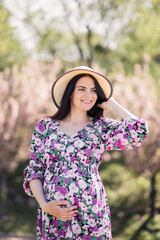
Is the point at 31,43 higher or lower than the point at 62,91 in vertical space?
higher

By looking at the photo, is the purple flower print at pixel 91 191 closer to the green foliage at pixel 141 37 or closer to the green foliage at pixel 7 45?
the green foliage at pixel 7 45

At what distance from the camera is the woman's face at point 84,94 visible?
7.52 ft

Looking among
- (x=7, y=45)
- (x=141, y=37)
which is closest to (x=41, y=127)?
(x=7, y=45)

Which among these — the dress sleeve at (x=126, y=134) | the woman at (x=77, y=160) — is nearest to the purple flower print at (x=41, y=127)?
the woman at (x=77, y=160)

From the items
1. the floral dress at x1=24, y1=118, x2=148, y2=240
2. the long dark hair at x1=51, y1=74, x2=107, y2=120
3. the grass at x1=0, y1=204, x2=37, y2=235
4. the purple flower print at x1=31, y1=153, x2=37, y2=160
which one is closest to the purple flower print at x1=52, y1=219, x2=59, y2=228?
the floral dress at x1=24, y1=118, x2=148, y2=240

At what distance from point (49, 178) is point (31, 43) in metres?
17.8

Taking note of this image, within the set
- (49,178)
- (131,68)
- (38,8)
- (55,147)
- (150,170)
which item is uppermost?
(38,8)

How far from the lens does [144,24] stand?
60.3 ft

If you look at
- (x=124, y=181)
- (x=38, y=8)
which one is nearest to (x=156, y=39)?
(x=38, y=8)

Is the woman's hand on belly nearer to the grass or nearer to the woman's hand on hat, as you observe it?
the woman's hand on hat

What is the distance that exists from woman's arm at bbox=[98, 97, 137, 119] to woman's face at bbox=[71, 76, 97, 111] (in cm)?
11

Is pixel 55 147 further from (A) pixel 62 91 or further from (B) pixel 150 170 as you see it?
(B) pixel 150 170

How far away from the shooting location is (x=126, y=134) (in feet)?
7.14

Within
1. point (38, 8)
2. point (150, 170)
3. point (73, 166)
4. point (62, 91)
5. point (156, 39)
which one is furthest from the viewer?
point (38, 8)
